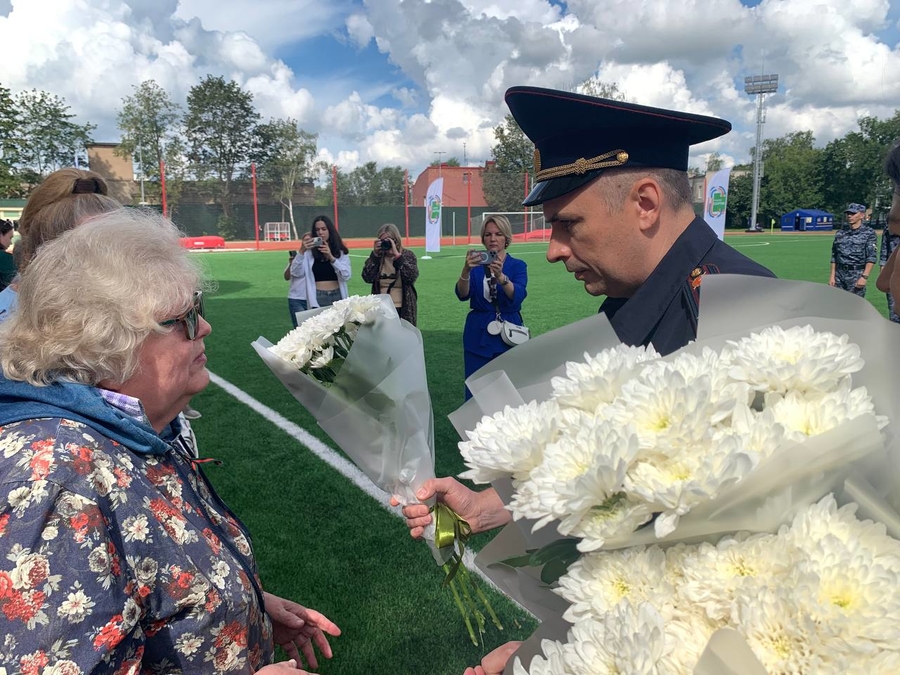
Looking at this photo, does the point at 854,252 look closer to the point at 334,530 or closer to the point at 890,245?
the point at 890,245

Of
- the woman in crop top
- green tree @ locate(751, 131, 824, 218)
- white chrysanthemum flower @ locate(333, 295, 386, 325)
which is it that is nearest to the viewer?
white chrysanthemum flower @ locate(333, 295, 386, 325)

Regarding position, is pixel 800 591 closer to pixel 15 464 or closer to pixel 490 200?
pixel 15 464

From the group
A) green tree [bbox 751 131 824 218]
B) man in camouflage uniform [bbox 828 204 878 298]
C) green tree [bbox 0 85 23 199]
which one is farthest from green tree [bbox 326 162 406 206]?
green tree [bbox 751 131 824 218]

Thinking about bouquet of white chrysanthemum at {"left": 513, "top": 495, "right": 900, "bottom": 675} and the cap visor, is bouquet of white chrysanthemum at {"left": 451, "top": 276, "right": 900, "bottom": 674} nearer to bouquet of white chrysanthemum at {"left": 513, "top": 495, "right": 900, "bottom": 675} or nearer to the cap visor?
bouquet of white chrysanthemum at {"left": 513, "top": 495, "right": 900, "bottom": 675}

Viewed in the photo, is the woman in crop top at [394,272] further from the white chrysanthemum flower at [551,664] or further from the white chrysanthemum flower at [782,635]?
the white chrysanthemum flower at [782,635]

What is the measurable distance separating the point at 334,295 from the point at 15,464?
778 centimetres

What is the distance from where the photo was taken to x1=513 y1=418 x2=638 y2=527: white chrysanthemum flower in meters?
0.77

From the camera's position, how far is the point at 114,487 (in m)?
1.40

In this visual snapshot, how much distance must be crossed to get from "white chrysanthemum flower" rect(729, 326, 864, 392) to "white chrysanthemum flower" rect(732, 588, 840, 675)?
0.91ft

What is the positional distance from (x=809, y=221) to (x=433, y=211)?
4642cm

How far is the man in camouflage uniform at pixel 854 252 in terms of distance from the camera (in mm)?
10289

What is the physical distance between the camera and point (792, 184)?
227 ft

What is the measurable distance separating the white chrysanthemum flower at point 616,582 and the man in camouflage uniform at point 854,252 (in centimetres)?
1138

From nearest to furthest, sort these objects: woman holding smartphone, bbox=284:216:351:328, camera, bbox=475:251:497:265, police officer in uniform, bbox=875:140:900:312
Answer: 1. police officer in uniform, bbox=875:140:900:312
2. camera, bbox=475:251:497:265
3. woman holding smartphone, bbox=284:216:351:328
